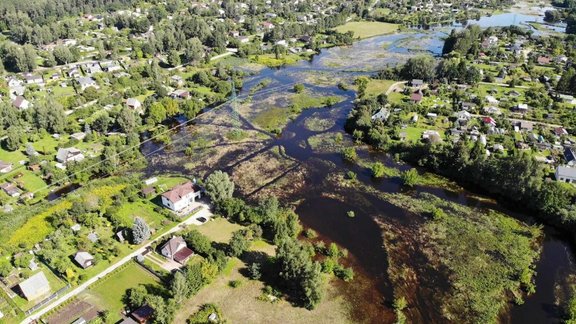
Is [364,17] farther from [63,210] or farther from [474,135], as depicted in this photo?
[63,210]

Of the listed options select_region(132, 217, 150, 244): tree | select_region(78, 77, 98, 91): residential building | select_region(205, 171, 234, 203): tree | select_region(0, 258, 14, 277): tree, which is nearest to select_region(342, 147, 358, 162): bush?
select_region(205, 171, 234, 203): tree

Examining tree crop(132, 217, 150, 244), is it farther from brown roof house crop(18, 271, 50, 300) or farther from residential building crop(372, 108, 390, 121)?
residential building crop(372, 108, 390, 121)

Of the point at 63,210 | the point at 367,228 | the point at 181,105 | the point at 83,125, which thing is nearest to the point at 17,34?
the point at 83,125

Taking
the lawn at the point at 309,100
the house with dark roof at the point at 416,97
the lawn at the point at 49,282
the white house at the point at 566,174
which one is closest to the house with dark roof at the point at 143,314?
the lawn at the point at 49,282

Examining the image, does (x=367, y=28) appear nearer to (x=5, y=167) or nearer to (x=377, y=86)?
(x=377, y=86)

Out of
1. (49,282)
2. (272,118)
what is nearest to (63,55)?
(272,118)

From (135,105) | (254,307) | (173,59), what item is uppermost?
(173,59)
